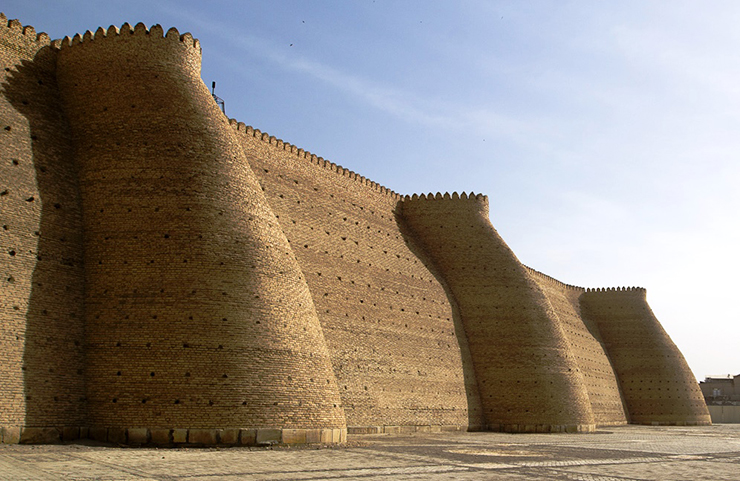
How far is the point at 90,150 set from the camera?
15.2 m

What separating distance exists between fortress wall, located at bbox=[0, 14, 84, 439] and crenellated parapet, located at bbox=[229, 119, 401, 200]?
4.87 meters

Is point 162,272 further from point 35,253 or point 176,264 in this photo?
point 35,253

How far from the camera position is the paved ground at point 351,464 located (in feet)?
30.2

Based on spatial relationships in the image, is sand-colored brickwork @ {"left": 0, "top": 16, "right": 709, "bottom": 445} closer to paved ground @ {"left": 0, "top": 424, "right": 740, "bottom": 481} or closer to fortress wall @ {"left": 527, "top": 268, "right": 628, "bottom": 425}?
paved ground @ {"left": 0, "top": 424, "right": 740, "bottom": 481}

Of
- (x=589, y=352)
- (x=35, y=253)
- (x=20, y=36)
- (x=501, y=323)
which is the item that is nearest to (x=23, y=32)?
(x=20, y=36)

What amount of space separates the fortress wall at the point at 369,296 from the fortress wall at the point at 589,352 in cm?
968

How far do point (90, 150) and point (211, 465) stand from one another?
7.55m

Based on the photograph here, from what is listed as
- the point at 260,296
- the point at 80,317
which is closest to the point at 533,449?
the point at 260,296

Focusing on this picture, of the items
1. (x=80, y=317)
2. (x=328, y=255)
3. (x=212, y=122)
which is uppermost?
(x=212, y=122)

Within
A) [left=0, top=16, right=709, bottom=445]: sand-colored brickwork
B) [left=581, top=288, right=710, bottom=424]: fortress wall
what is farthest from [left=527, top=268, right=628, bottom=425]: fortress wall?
[left=0, top=16, right=709, bottom=445]: sand-colored brickwork

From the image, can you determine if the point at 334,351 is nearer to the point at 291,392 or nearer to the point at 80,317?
the point at 291,392

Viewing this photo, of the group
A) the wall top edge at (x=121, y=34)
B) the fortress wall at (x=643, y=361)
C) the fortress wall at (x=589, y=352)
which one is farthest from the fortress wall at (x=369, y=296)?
the fortress wall at (x=643, y=361)

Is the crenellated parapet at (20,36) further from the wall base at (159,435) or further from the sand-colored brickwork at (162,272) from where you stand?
the wall base at (159,435)

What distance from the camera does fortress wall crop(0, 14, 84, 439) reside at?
489 inches
